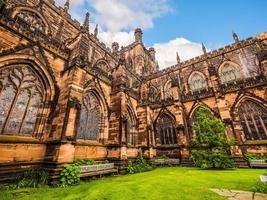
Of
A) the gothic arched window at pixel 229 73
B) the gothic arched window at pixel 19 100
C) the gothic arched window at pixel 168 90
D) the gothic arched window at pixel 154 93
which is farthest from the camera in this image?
the gothic arched window at pixel 154 93

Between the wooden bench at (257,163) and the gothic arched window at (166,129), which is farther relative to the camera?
the gothic arched window at (166,129)

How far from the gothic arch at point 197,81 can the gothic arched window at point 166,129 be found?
8.13 metres

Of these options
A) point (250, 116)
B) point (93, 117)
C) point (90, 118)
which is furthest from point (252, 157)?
point (90, 118)

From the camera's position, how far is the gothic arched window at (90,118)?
36.1 feet

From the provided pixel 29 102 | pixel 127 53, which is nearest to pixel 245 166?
pixel 29 102

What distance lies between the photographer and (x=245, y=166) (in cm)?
1191

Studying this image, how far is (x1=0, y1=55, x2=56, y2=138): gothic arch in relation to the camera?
25.2 feet

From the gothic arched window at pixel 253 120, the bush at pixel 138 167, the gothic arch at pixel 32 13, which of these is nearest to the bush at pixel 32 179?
the bush at pixel 138 167

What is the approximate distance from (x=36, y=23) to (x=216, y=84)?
20135 mm

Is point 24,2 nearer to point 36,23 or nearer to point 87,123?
point 36,23

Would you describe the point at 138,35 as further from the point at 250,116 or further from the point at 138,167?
the point at 138,167

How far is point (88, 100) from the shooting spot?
12.0 metres

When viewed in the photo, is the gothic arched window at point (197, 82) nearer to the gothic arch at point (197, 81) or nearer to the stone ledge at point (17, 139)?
the gothic arch at point (197, 81)

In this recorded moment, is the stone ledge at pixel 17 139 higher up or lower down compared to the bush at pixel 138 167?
higher up
